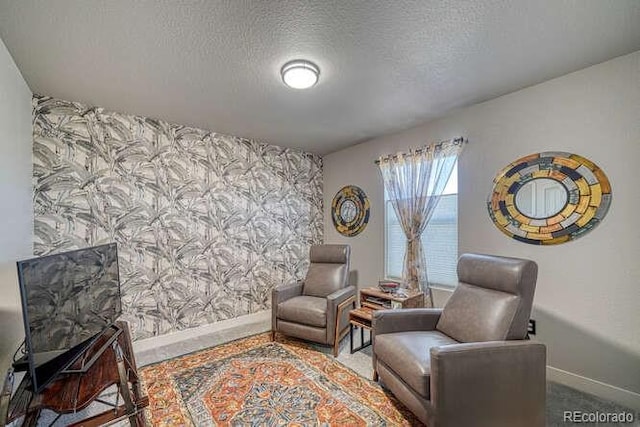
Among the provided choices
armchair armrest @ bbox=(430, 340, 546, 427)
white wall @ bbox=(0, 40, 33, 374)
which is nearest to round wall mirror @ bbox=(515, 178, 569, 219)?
armchair armrest @ bbox=(430, 340, 546, 427)

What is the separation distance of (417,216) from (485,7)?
2000 millimetres

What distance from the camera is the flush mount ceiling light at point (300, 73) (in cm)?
194

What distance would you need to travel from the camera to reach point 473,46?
1766 millimetres

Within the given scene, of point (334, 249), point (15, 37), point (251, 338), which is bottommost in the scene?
point (251, 338)

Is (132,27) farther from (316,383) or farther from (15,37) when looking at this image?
(316,383)

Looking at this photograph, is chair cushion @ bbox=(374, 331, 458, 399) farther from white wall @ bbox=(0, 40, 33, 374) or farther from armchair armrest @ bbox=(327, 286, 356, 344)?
white wall @ bbox=(0, 40, 33, 374)

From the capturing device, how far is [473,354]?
1.50 metres

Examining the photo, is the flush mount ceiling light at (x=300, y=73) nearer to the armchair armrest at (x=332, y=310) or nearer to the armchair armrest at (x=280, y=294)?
the armchair armrest at (x=332, y=310)

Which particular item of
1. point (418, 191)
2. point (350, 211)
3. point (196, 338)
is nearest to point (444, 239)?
point (418, 191)

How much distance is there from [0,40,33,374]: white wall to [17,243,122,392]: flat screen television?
1.52ft

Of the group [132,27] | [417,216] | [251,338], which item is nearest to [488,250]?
[417,216]

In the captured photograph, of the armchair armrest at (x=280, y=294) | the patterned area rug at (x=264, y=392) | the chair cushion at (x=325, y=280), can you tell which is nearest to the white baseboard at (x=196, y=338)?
the patterned area rug at (x=264, y=392)

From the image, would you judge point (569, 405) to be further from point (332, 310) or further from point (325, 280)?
point (325, 280)

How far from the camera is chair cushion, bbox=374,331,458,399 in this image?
158 cm
